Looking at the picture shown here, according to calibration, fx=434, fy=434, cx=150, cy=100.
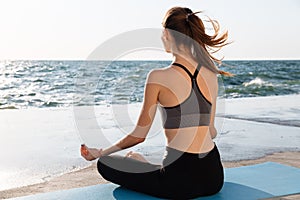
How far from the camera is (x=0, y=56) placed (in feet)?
93.2

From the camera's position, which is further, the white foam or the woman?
the white foam

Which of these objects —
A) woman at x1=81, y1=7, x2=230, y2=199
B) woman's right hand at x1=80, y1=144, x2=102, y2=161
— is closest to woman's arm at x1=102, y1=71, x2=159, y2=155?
woman at x1=81, y1=7, x2=230, y2=199

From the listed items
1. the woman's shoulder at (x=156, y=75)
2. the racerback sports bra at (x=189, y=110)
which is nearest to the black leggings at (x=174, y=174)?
the racerback sports bra at (x=189, y=110)

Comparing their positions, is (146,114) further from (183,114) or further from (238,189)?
(238,189)

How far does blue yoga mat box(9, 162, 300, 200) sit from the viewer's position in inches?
89.5

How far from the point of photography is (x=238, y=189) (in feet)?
7.84

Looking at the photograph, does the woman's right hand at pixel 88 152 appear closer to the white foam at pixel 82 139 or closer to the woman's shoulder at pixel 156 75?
the woman's shoulder at pixel 156 75

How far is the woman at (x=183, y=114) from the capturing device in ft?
6.64

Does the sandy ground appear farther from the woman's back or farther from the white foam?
the woman's back

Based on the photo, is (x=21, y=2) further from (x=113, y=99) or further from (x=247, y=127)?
(x=247, y=127)

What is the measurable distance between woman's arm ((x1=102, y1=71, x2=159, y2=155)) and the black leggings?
0.15 meters

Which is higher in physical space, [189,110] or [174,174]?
[189,110]

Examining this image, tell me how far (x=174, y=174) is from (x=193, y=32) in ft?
2.27

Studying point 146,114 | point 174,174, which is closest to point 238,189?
point 174,174
